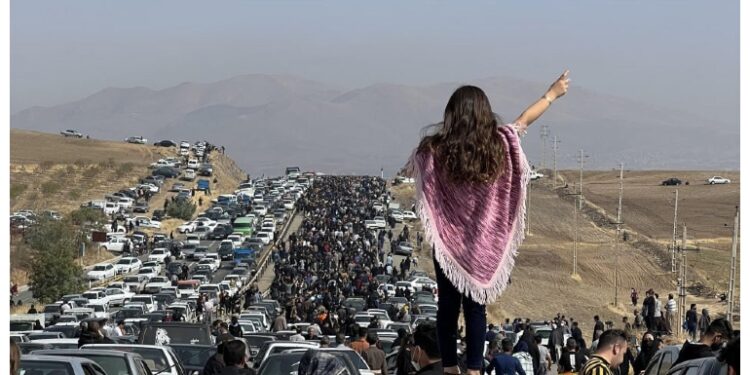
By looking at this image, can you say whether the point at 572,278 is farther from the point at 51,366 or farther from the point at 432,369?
the point at 432,369

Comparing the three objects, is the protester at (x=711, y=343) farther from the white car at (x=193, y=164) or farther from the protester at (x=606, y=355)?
the white car at (x=193, y=164)

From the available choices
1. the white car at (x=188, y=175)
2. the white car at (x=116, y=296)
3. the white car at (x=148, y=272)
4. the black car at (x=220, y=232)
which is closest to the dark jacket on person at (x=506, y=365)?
the white car at (x=116, y=296)

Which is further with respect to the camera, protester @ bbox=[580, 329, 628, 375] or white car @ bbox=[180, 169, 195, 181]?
white car @ bbox=[180, 169, 195, 181]

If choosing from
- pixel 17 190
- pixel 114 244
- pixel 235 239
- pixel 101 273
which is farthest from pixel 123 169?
pixel 101 273

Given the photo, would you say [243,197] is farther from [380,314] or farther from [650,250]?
[380,314]

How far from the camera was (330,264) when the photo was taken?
81.5 meters

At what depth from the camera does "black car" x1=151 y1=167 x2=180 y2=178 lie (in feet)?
524

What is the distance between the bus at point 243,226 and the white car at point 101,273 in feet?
82.8

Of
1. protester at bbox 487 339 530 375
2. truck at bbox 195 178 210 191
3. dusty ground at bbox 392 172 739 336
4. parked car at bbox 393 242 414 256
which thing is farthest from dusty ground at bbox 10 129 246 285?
protester at bbox 487 339 530 375

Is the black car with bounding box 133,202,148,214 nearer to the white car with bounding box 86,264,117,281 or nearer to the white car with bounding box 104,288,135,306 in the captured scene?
the white car with bounding box 86,264,117,281

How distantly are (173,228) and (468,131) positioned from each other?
118059mm

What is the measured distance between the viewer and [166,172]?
159875mm

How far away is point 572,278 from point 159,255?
25471 millimetres

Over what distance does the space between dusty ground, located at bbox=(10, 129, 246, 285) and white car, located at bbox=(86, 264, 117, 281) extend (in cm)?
1262
